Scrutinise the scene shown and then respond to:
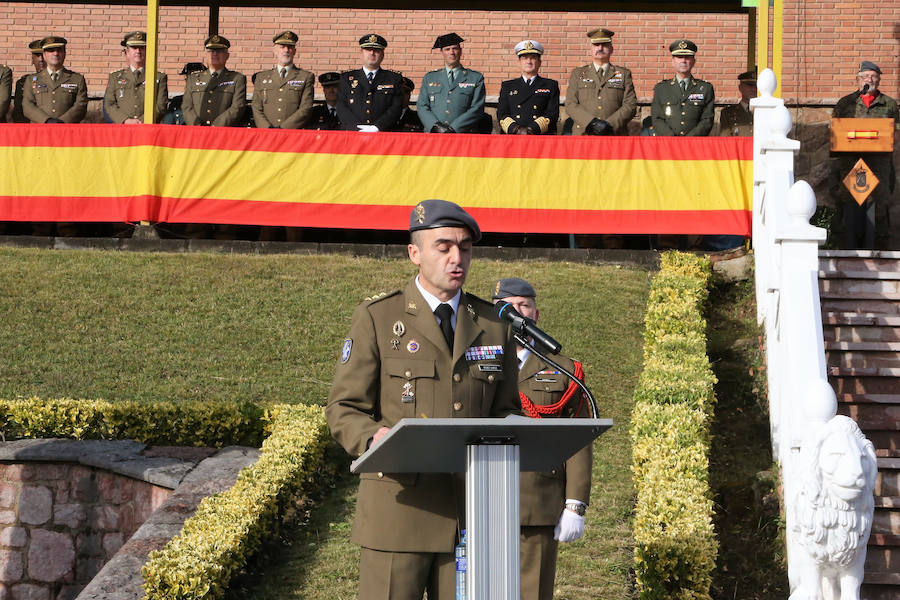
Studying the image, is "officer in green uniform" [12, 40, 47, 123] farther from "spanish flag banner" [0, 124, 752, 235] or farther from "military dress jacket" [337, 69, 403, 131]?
"military dress jacket" [337, 69, 403, 131]

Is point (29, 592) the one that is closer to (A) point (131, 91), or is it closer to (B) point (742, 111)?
(A) point (131, 91)

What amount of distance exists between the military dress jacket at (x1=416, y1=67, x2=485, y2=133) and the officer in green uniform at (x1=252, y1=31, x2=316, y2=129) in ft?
4.38

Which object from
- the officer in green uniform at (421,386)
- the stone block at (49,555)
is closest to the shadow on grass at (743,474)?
the officer in green uniform at (421,386)

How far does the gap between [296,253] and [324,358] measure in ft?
9.57

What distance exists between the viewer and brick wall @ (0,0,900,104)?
1806 centimetres

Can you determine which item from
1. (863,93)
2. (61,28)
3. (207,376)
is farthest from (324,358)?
(61,28)

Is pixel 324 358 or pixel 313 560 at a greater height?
pixel 324 358

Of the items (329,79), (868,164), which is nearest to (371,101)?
(329,79)

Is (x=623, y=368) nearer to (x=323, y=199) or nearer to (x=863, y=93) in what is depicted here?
(x=323, y=199)

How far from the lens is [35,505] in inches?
343

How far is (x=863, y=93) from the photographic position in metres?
13.2

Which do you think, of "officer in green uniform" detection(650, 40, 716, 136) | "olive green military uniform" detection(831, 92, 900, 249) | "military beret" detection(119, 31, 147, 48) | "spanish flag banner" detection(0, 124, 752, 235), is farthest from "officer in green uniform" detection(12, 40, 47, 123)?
"olive green military uniform" detection(831, 92, 900, 249)

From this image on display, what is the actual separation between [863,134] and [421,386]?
31.9ft

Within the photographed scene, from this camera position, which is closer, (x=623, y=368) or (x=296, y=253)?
(x=623, y=368)
